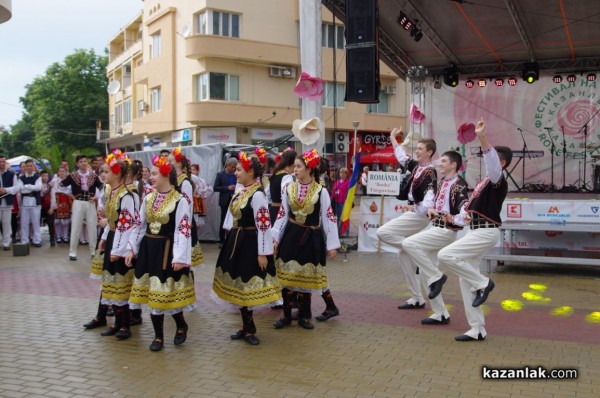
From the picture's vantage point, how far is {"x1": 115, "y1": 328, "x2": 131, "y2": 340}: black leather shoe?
6504 millimetres

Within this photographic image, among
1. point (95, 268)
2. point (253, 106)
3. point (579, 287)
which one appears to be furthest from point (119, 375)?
point (253, 106)

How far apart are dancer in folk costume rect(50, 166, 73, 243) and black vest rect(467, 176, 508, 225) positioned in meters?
11.2

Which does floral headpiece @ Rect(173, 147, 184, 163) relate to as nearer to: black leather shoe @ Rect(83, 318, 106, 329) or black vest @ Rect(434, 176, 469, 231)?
black leather shoe @ Rect(83, 318, 106, 329)

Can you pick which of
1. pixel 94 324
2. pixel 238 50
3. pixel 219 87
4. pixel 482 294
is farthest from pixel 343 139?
pixel 482 294

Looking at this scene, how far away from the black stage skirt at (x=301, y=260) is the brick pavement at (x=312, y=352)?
1.69 feet

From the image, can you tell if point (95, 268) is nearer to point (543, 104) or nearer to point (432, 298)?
point (432, 298)

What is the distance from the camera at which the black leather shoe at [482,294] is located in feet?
20.6

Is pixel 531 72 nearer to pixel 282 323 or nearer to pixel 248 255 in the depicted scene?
pixel 282 323

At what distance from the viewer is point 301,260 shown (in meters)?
6.95

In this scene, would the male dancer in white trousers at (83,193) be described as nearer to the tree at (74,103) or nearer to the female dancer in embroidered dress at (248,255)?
the female dancer in embroidered dress at (248,255)

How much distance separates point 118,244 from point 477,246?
11.7 ft

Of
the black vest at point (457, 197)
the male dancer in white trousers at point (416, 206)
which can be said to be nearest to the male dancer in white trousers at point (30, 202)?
the male dancer in white trousers at point (416, 206)

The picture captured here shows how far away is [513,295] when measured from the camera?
29.2 feet

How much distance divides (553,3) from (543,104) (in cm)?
555
